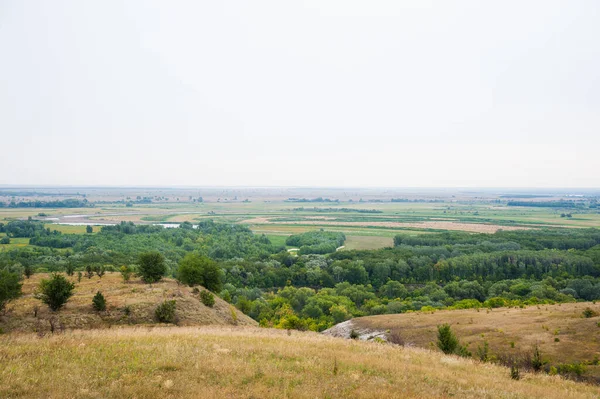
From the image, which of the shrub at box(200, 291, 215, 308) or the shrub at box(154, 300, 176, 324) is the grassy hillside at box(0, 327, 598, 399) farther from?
the shrub at box(200, 291, 215, 308)

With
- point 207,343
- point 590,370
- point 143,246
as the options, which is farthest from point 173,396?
point 143,246

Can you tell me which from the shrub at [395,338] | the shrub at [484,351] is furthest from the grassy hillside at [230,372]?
the shrub at [395,338]

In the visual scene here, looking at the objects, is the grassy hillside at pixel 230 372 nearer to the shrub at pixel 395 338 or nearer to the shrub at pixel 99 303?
the shrub at pixel 99 303

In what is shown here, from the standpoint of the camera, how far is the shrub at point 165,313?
96.5 feet

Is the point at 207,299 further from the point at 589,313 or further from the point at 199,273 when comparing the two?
the point at 589,313

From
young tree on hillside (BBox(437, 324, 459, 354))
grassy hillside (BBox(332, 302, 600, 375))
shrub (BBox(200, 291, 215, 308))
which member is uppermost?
young tree on hillside (BBox(437, 324, 459, 354))

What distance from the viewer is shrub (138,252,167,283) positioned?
39438 millimetres

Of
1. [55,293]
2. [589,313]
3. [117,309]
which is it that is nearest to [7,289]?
[55,293]

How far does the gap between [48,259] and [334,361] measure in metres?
79.7

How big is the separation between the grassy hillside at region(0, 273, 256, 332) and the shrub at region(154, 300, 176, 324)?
0.54 m

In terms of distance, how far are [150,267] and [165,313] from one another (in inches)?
448

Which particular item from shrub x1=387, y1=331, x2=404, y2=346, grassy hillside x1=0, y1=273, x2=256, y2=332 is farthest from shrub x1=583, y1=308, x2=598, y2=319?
grassy hillside x1=0, y1=273, x2=256, y2=332

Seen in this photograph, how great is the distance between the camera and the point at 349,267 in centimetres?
8531

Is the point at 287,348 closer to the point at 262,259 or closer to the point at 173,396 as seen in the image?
the point at 173,396
